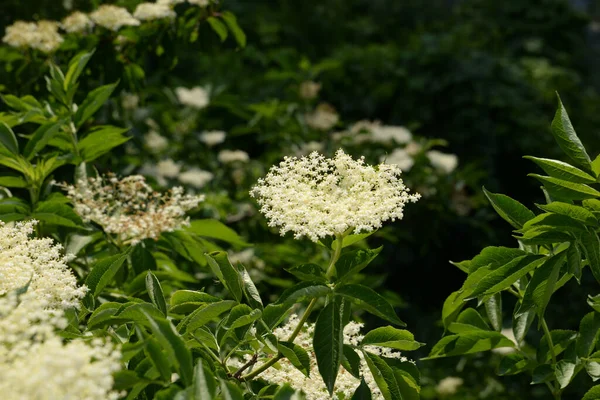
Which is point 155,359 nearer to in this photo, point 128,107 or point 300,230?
point 300,230

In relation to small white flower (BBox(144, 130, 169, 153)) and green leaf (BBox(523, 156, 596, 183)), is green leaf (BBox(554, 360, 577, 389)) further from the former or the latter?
small white flower (BBox(144, 130, 169, 153))

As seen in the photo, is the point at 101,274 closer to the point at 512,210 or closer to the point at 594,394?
the point at 512,210

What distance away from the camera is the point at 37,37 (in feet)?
9.16

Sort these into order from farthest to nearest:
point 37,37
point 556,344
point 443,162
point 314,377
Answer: point 443,162 → point 37,37 → point 556,344 → point 314,377

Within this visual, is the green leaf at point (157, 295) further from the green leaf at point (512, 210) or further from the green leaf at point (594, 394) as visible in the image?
the green leaf at point (594, 394)

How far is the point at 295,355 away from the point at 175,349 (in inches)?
12.2

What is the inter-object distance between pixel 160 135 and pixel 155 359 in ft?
12.1

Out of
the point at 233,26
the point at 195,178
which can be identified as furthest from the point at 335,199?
the point at 195,178

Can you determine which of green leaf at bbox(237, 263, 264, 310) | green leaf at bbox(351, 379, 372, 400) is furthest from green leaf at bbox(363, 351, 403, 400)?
green leaf at bbox(237, 263, 264, 310)

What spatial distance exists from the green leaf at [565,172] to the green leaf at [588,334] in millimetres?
344

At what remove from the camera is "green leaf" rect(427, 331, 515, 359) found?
1.66 m

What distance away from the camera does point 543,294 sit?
57.1 inches

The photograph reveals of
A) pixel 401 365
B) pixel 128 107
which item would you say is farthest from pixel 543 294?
pixel 128 107

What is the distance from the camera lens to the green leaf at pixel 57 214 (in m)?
1.93
